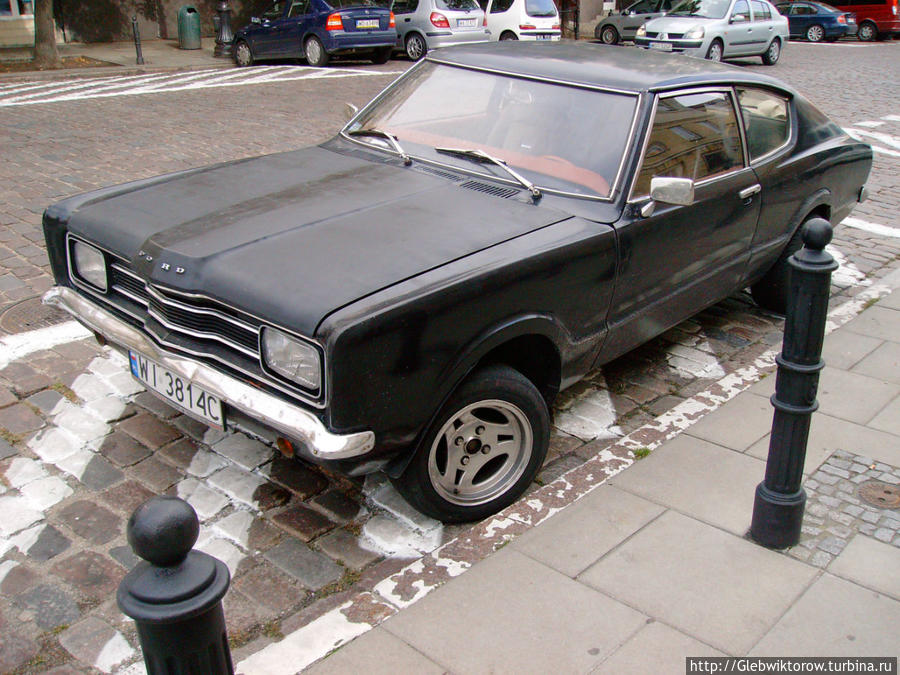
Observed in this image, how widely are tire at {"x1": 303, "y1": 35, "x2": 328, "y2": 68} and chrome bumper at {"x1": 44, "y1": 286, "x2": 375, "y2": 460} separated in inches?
601

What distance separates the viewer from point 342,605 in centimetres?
320

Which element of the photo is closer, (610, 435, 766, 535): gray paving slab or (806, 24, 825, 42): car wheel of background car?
(610, 435, 766, 535): gray paving slab

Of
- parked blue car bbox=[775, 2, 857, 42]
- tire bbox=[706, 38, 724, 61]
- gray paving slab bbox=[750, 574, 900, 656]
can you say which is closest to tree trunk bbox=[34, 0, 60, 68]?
tire bbox=[706, 38, 724, 61]

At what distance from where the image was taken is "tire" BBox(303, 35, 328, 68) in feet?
59.2

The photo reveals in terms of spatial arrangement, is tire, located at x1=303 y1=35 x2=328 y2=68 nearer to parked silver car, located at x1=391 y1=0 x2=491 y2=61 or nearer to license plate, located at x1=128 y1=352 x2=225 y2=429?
parked silver car, located at x1=391 y1=0 x2=491 y2=61

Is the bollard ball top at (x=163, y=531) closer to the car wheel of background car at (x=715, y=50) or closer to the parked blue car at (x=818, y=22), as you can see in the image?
the car wheel of background car at (x=715, y=50)

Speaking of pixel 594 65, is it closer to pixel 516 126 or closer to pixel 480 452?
pixel 516 126

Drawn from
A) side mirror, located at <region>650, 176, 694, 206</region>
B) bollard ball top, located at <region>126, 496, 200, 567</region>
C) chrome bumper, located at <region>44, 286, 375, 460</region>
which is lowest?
chrome bumper, located at <region>44, 286, 375, 460</region>

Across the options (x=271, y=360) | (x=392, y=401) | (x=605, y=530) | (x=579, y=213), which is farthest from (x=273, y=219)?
(x=605, y=530)

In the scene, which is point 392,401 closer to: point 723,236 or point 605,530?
point 605,530

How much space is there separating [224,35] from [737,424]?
1888 centimetres

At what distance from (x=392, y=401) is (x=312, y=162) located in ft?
6.44

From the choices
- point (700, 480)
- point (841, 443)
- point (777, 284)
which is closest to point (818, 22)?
point (777, 284)

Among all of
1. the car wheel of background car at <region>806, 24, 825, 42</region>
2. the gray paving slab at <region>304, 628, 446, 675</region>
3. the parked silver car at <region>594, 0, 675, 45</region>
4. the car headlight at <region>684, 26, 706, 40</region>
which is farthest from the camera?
the car wheel of background car at <region>806, 24, 825, 42</region>
